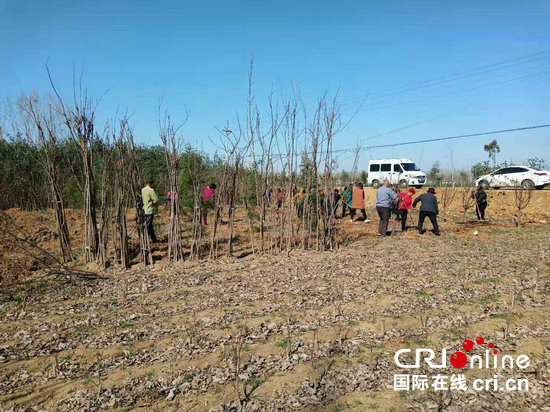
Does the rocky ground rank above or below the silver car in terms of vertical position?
below

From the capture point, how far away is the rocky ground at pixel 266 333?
9.90 feet

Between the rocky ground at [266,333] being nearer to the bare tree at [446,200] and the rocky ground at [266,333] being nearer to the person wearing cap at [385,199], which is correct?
the person wearing cap at [385,199]

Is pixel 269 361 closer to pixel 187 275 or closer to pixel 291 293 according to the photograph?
pixel 291 293

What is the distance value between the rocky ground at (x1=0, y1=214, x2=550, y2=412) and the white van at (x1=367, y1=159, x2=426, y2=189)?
14.4 m

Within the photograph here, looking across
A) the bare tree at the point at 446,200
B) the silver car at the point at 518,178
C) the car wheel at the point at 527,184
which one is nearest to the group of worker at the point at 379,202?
the bare tree at the point at 446,200

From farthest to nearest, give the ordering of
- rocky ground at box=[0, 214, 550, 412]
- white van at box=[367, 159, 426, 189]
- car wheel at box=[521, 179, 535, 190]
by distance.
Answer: white van at box=[367, 159, 426, 189] → car wheel at box=[521, 179, 535, 190] → rocky ground at box=[0, 214, 550, 412]

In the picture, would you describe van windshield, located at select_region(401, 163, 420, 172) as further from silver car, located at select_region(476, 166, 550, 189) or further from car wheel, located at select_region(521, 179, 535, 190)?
car wheel, located at select_region(521, 179, 535, 190)

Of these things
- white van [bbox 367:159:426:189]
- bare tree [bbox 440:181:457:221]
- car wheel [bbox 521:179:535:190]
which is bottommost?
bare tree [bbox 440:181:457:221]

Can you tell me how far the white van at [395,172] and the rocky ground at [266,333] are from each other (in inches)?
568

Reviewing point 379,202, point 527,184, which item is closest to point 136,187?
point 379,202

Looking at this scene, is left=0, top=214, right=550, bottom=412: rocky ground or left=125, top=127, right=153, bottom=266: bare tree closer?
left=0, top=214, right=550, bottom=412: rocky ground

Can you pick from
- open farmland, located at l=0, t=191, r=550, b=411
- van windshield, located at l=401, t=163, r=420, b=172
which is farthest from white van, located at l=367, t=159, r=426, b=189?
open farmland, located at l=0, t=191, r=550, b=411

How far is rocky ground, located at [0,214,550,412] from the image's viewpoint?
302cm

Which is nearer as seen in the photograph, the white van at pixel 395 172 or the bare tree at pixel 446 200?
the bare tree at pixel 446 200
